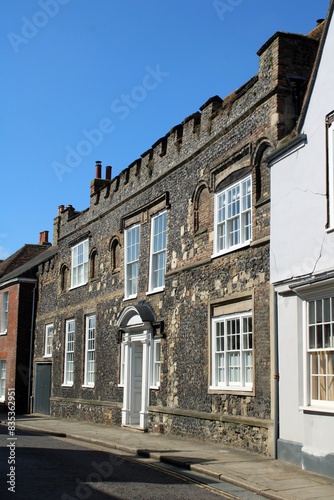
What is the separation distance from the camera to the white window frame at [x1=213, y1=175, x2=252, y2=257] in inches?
620

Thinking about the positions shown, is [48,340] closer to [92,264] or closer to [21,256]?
[92,264]

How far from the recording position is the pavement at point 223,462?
34.0ft

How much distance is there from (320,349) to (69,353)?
58.2ft

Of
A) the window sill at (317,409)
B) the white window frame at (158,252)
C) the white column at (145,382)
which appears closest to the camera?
the window sill at (317,409)

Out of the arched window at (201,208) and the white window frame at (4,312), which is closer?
the arched window at (201,208)

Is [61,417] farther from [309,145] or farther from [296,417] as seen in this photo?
[309,145]

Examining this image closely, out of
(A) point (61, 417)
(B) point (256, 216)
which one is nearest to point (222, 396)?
(B) point (256, 216)

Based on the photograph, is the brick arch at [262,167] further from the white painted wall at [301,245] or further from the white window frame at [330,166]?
the white window frame at [330,166]

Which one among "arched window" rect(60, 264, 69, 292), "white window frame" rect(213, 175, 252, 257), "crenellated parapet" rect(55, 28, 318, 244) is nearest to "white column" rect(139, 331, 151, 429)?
"white window frame" rect(213, 175, 252, 257)

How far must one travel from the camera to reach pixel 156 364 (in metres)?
20.2

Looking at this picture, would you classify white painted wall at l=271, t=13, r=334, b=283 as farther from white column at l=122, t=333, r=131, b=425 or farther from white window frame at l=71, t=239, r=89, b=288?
white window frame at l=71, t=239, r=89, b=288

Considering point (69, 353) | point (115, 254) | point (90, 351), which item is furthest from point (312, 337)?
point (69, 353)

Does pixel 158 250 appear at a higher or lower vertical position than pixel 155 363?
higher

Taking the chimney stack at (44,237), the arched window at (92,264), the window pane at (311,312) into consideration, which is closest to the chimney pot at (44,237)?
the chimney stack at (44,237)
